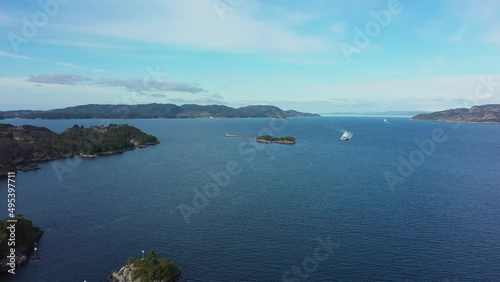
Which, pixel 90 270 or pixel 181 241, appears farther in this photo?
pixel 181 241

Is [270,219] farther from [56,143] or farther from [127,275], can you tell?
[56,143]

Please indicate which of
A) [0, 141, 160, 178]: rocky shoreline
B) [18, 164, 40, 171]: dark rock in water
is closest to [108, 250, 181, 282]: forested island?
[0, 141, 160, 178]: rocky shoreline

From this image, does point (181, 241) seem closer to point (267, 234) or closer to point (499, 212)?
point (267, 234)

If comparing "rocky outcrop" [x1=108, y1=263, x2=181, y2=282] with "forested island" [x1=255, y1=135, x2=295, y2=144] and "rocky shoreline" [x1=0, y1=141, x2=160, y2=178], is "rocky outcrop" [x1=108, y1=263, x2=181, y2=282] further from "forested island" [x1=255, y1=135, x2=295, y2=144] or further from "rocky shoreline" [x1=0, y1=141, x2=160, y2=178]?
"forested island" [x1=255, y1=135, x2=295, y2=144]

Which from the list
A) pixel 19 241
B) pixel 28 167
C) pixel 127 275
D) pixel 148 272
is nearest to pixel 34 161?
pixel 28 167

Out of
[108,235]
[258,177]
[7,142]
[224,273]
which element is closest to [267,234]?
[224,273]
